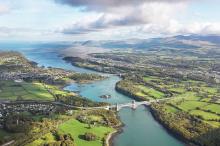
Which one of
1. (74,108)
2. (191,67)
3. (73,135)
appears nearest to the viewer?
(73,135)

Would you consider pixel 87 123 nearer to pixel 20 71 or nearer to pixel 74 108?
pixel 74 108

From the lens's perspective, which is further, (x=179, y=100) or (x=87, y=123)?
(x=179, y=100)

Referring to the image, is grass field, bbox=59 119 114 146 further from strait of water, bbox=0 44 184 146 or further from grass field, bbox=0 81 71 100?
grass field, bbox=0 81 71 100

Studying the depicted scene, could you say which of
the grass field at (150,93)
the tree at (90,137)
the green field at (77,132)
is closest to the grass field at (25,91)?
the grass field at (150,93)

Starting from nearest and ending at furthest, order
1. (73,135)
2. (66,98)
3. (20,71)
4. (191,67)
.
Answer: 1. (73,135)
2. (66,98)
3. (20,71)
4. (191,67)

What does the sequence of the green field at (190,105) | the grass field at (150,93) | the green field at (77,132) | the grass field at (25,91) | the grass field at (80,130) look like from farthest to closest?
1. the grass field at (150,93)
2. the grass field at (25,91)
3. the green field at (190,105)
4. the grass field at (80,130)
5. the green field at (77,132)

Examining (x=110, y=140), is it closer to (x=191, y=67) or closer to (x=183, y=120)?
(x=183, y=120)

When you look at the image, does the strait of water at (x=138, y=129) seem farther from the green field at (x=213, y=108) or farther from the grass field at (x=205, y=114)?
the green field at (x=213, y=108)

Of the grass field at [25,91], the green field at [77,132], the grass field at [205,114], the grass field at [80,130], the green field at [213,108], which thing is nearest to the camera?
the green field at [77,132]

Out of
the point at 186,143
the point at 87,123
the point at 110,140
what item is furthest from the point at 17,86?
the point at 186,143
